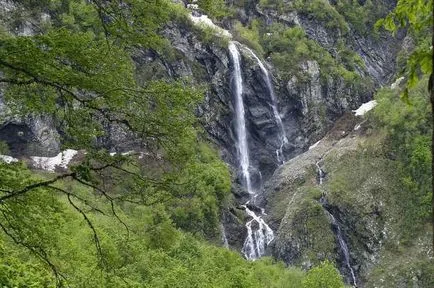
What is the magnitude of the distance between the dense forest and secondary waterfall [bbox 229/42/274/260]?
13 cm

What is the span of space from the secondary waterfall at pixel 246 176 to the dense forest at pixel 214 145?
13 cm

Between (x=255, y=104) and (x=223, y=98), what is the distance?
332cm

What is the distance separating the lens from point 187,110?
26.0 ft

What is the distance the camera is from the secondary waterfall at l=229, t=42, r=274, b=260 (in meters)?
40.5

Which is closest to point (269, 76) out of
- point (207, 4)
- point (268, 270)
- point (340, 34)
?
point (340, 34)

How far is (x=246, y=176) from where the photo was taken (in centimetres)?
4966

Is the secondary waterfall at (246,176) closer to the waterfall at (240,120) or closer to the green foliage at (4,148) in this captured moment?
the waterfall at (240,120)

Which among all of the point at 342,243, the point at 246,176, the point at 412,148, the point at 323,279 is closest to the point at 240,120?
the point at 246,176

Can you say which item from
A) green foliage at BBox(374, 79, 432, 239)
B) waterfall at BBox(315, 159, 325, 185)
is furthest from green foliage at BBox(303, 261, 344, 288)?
waterfall at BBox(315, 159, 325, 185)

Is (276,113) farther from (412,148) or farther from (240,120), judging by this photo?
(412,148)

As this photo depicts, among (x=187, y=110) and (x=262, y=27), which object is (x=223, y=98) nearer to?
(x=262, y=27)

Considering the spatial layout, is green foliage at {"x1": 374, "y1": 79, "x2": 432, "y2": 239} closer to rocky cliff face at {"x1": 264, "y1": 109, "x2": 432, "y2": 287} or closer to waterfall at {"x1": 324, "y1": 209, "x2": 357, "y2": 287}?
rocky cliff face at {"x1": 264, "y1": 109, "x2": 432, "y2": 287}

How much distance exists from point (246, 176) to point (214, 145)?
406 cm

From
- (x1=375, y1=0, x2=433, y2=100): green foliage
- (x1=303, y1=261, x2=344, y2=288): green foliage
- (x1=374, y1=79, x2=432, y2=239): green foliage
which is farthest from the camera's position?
(x1=374, y1=79, x2=432, y2=239): green foliage
